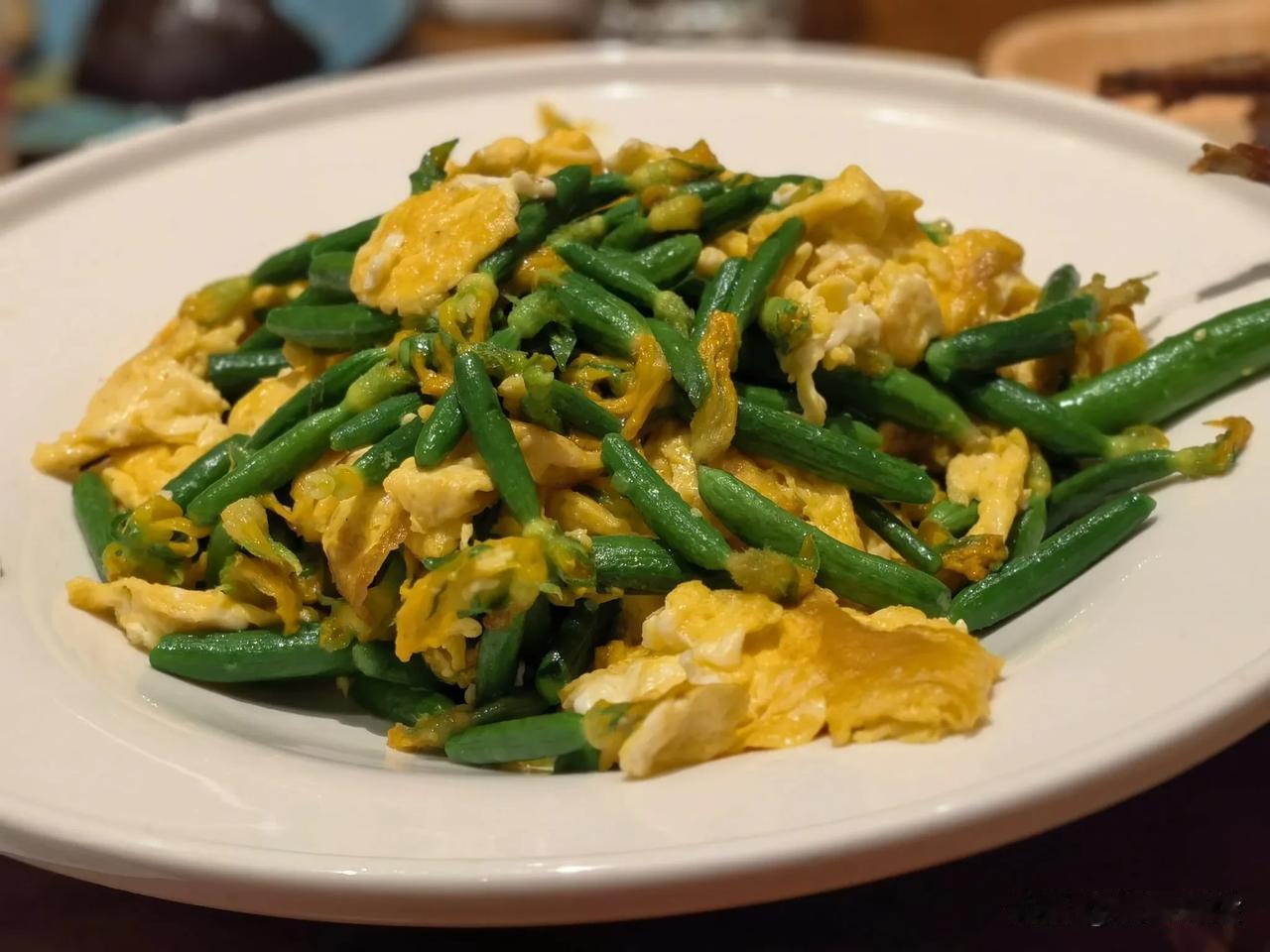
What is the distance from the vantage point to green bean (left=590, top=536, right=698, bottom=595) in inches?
94.3

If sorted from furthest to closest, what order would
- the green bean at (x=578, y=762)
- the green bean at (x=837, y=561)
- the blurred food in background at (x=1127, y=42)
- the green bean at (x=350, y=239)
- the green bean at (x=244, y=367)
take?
the blurred food in background at (x=1127, y=42), the green bean at (x=244, y=367), the green bean at (x=350, y=239), the green bean at (x=837, y=561), the green bean at (x=578, y=762)

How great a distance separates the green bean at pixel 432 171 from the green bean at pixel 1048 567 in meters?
1.78

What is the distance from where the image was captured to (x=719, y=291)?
2777mm

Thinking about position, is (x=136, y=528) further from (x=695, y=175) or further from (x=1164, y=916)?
(x=1164, y=916)

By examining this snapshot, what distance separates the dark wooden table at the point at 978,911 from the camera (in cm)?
221

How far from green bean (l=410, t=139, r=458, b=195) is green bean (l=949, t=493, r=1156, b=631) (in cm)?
178

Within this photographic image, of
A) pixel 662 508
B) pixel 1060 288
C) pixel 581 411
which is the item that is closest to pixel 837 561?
pixel 662 508

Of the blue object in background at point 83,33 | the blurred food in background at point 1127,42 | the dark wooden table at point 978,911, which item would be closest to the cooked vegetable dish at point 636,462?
the dark wooden table at point 978,911

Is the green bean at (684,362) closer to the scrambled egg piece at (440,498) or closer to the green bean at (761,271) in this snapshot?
the green bean at (761,271)

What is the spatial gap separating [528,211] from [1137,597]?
166 centimetres

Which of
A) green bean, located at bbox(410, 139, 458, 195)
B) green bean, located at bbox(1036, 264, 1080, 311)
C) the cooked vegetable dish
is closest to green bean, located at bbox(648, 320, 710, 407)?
the cooked vegetable dish

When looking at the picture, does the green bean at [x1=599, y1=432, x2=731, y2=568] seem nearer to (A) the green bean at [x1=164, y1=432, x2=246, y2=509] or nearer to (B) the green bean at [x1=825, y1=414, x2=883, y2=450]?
(B) the green bean at [x1=825, y1=414, x2=883, y2=450]

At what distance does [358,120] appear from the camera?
4629 mm

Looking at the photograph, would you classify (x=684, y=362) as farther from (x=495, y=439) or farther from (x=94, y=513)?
(x=94, y=513)
